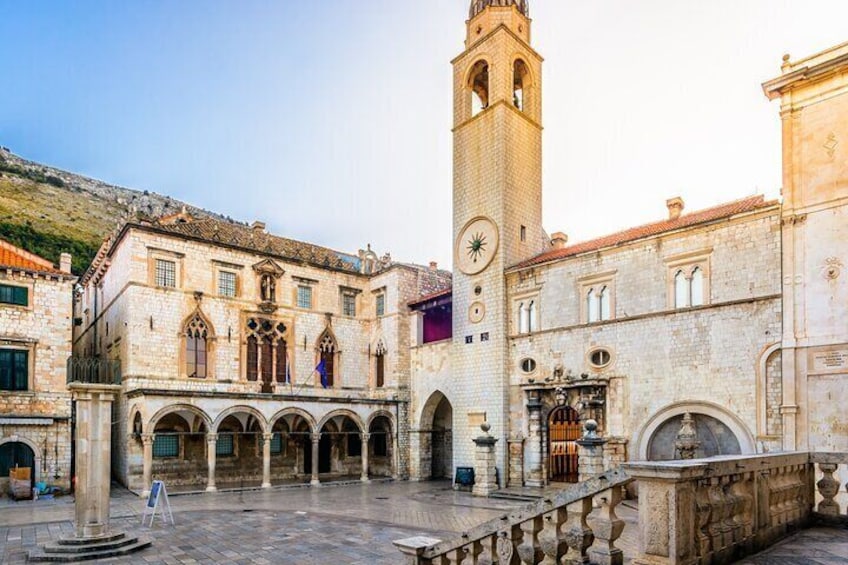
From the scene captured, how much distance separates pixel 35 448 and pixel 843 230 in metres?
27.6

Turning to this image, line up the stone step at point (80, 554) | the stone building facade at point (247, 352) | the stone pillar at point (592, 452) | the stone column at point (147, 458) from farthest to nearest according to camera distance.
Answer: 1. the stone building facade at point (247, 352)
2. the stone column at point (147, 458)
3. the stone pillar at point (592, 452)
4. the stone step at point (80, 554)

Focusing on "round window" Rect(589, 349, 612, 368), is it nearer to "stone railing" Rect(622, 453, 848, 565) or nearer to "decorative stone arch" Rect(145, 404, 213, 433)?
"stone railing" Rect(622, 453, 848, 565)

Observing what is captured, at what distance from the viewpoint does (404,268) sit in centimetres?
3005

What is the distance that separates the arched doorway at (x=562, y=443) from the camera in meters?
22.7

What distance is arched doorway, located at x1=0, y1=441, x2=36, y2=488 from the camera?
2194 cm

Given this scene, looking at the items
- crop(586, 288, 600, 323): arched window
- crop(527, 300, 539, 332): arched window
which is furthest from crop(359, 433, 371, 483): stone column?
crop(586, 288, 600, 323): arched window

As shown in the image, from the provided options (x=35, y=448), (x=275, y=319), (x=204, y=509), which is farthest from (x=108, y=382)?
(x=275, y=319)

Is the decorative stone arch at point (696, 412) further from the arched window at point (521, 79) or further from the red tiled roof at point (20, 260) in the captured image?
the red tiled roof at point (20, 260)

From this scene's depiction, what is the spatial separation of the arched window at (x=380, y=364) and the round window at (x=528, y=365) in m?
8.99

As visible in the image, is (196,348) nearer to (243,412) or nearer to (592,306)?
(243,412)

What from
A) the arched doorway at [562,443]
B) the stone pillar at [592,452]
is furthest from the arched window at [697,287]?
the arched doorway at [562,443]

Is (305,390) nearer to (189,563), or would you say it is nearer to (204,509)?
(204,509)

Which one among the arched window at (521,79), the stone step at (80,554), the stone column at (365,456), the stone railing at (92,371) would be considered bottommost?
the stone column at (365,456)

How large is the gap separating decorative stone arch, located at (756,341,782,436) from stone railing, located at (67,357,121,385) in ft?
54.5
